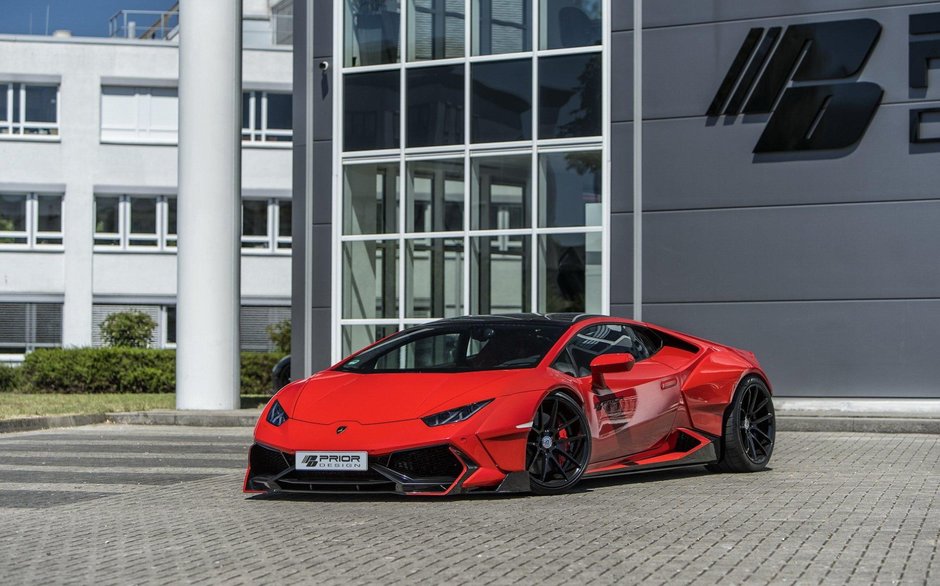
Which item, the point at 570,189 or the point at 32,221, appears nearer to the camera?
the point at 570,189

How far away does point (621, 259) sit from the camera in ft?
60.6

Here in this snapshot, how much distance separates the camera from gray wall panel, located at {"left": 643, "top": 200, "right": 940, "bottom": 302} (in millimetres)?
17016

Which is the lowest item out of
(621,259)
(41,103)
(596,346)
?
(596,346)

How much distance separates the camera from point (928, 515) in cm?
759

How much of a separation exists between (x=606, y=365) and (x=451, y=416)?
1.41 meters

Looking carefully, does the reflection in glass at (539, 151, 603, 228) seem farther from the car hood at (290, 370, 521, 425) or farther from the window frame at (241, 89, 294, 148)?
the window frame at (241, 89, 294, 148)

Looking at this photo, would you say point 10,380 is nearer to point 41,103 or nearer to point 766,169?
point 41,103

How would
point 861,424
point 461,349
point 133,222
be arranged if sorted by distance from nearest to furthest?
point 461,349 < point 861,424 < point 133,222

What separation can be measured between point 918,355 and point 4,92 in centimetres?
3155

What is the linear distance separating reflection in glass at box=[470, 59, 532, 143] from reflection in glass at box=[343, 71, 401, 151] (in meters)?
1.31

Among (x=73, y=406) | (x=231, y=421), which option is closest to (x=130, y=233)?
(x=73, y=406)

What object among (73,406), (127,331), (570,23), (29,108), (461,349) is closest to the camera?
(461,349)

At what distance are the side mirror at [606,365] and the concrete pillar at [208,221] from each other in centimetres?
1098

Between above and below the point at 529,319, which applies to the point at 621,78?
above
